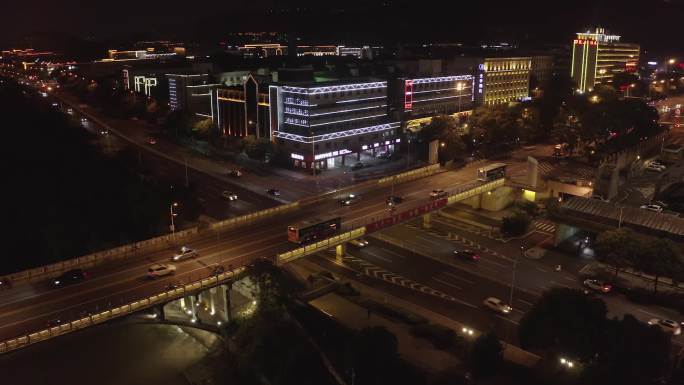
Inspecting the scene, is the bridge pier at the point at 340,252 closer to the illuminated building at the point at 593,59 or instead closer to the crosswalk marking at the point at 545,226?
the crosswalk marking at the point at 545,226

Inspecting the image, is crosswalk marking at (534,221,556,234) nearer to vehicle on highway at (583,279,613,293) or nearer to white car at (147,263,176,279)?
vehicle on highway at (583,279,613,293)

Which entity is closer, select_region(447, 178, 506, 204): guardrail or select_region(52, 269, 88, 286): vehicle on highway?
select_region(52, 269, 88, 286): vehicle on highway

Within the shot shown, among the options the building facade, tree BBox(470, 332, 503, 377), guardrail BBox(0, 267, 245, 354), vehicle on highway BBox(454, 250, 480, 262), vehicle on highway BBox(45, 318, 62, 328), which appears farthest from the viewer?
the building facade

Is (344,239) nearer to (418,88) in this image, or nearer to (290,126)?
(290,126)

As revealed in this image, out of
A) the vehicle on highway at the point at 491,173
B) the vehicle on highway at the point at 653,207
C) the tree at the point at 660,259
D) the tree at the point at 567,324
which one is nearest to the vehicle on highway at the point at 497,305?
the tree at the point at 567,324

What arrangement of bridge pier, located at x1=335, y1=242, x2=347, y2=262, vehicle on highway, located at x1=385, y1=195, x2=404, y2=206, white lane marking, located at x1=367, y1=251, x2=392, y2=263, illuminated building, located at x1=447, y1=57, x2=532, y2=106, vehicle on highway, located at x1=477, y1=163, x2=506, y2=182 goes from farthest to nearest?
illuminated building, located at x1=447, y1=57, x2=532, y2=106
vehicle on highway, located at x1=477, y1=163, x2=506, y2=182
vehicle on highway, located at x1=385, y1=195, x2=404, y2=206
bridge pier, located at x1=335, y1=242, x2=347, y2=262
white lane marking, located at x1=367, y1=251, x2=392, y2=263

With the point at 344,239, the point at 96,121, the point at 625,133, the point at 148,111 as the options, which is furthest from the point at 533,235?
the point at 96,121

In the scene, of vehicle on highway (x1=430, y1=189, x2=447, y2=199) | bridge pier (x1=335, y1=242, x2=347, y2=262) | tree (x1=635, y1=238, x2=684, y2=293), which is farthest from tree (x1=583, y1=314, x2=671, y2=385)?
vehicle on highway (x1=430, y1=189, x2=447, y2=199)
